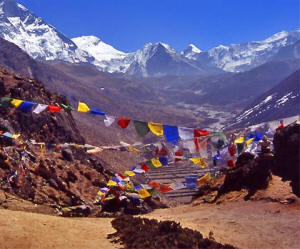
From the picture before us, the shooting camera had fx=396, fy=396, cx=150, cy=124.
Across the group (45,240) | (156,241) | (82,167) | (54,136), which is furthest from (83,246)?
(54,136)

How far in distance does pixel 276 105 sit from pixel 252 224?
143m

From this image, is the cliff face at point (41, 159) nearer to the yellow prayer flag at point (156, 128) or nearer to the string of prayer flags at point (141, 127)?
the string of prayer flags at point (141, 127)

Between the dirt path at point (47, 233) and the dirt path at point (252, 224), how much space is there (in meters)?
3.14

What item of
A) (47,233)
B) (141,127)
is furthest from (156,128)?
(47,233)

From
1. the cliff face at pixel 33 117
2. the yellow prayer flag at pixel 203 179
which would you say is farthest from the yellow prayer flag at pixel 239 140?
the cliff face at pixel 33 117

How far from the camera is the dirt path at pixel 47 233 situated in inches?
392

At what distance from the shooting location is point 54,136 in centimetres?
3362

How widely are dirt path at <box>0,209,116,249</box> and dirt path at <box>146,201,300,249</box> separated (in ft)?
10.3

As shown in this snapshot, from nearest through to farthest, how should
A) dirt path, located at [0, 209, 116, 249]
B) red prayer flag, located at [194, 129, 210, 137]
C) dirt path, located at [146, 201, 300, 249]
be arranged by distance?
dirt path, located at [0, 209, 116, 249] < dirt path, located at [146, 201, 300, 249] < red prayer flag, located at [194, 129, 210, 137]

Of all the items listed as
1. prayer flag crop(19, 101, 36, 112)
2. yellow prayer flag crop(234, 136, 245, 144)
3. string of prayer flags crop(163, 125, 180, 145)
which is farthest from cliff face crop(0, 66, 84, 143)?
yellow prayer flag crop(234, 136, 245, 144)

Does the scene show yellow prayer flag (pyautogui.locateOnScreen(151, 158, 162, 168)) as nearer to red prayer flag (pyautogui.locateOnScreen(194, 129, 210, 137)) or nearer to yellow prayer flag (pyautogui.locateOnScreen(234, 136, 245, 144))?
red prayer flag (pyautogui.locateOnScreen(194, 129, 210, 137))

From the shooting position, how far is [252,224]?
13125mm

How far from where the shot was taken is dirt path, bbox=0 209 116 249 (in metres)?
9.97

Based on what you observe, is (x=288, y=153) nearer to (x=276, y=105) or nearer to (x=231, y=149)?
(x=231, y=149)
